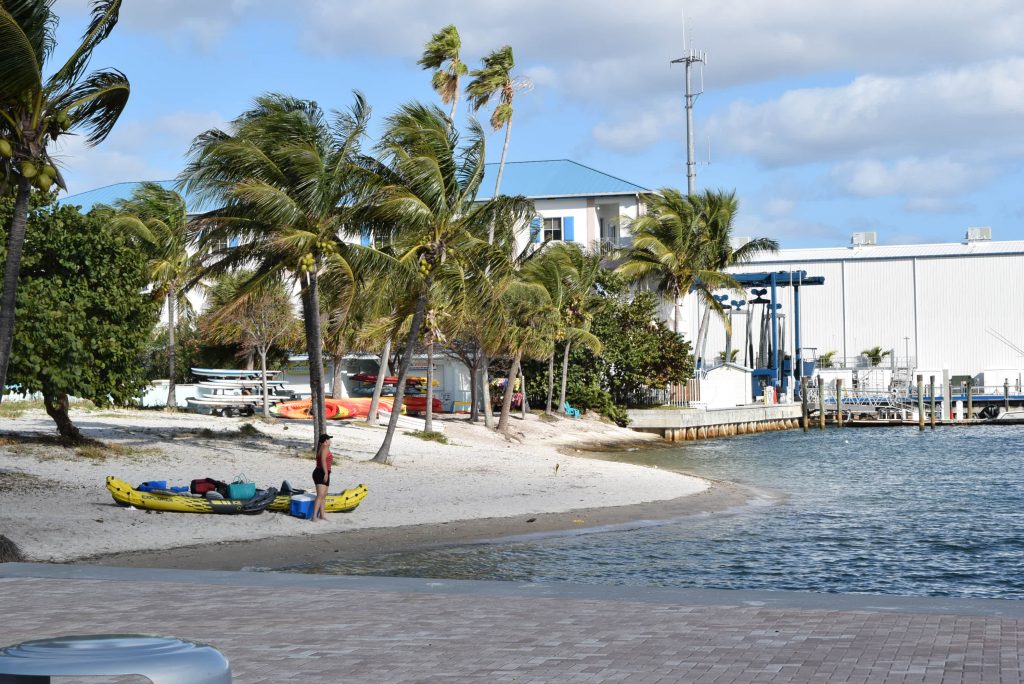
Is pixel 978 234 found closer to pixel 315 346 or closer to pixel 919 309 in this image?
pixel 919 309

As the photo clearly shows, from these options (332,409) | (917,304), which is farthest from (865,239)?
(332,409)

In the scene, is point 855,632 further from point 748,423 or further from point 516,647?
point 748,423

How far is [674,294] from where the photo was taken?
2405 inches

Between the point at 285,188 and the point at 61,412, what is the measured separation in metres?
6.79

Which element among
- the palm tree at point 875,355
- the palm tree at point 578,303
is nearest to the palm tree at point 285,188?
the palm tree at point 578,303

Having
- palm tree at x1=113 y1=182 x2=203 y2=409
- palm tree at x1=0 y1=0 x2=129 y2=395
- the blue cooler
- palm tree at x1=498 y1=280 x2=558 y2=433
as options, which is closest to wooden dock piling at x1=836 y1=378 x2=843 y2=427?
palm tree at x1=498 y1=280 x2=558 y2=433

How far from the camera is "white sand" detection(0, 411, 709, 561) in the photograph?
17.7m

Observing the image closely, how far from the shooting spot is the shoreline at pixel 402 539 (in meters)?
16.2

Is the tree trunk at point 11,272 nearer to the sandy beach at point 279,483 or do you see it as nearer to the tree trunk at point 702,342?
the sandy beach at point 279,483

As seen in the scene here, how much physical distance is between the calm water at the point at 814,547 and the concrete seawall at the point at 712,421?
1795cm

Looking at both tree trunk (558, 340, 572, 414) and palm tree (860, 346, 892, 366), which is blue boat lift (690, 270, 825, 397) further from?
tree trunk (558, 340, 572, 414)

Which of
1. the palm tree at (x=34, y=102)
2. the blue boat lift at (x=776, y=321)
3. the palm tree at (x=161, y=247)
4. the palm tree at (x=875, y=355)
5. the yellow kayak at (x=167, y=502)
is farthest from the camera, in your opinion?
A: the palm tree at (x=875, y=355)

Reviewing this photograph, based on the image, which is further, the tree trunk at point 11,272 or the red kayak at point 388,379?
the red kayak at point 388,379

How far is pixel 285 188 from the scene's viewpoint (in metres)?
25.7
